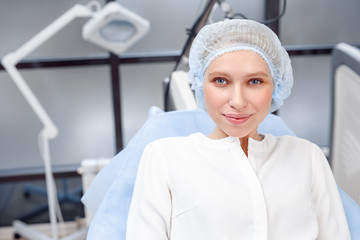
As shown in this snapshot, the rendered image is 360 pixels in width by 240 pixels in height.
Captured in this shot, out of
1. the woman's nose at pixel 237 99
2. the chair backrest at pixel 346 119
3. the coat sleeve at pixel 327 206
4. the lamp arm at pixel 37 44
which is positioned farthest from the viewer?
the lamp arm at pixel 37 44

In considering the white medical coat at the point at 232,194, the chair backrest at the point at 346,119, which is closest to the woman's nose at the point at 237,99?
the white medical coat at the point at 232,194

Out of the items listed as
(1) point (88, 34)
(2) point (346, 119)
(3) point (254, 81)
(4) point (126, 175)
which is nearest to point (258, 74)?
(3) point (254, 81)

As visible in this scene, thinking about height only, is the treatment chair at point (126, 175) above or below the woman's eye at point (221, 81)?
below

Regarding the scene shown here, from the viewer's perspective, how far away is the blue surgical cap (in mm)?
882

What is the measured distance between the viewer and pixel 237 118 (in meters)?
0.89

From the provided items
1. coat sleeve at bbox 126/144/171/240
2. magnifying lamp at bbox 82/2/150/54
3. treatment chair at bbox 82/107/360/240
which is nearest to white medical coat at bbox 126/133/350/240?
coat sleeve at bbox 126/144/171/240

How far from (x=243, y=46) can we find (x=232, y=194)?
308 mm

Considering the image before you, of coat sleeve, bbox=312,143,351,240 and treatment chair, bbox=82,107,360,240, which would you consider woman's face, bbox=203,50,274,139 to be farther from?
treatment chair, bbox=82,107,360,240

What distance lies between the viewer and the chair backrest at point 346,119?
139 centimetres

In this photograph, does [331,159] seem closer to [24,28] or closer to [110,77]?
[110,77]

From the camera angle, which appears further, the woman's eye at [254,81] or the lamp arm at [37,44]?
the lamp arm at [37,44]

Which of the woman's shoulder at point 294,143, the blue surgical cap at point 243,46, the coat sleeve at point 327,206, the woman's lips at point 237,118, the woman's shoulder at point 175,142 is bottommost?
the coat sleeve at point 327,206

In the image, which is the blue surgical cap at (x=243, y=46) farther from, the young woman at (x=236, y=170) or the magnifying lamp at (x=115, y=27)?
the magnifying lamp at (x=115, y=27)

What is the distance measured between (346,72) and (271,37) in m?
0.67
